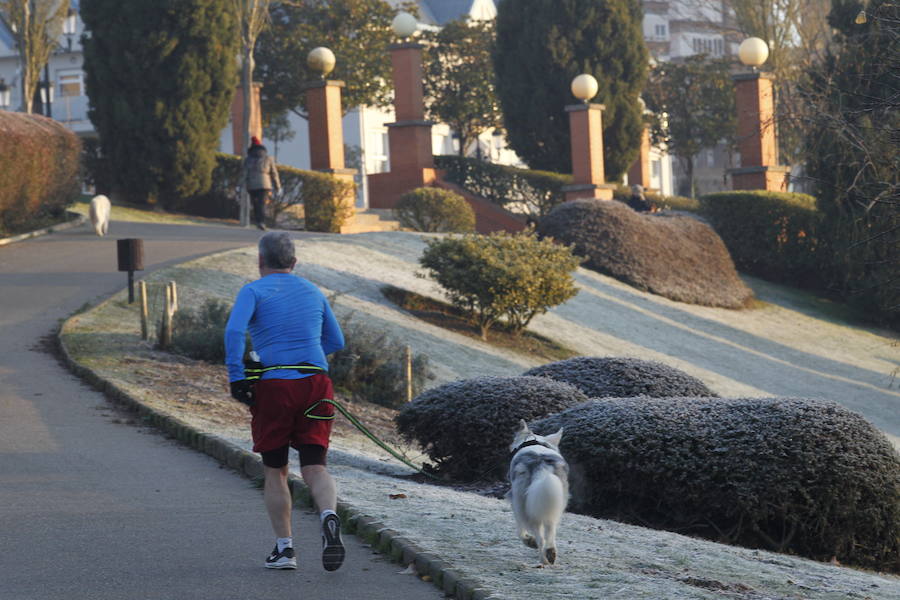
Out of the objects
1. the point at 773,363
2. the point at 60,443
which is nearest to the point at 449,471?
the point at 60,443

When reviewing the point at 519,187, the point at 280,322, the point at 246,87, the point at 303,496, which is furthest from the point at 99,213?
the point at 280,322

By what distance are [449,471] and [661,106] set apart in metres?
42.3

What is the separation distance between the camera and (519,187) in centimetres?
3584

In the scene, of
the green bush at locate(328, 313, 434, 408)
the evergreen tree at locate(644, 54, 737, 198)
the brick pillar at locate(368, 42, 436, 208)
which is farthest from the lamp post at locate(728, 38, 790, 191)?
the green bush at locate(328, 313, 434, 408)

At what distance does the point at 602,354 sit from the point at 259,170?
9.56 meters

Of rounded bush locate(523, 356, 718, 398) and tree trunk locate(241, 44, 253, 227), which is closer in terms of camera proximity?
rounded bush locate(523, 356, 718, 398)

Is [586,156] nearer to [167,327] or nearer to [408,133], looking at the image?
[408,133]

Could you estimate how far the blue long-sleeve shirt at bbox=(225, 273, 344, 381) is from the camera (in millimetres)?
6363

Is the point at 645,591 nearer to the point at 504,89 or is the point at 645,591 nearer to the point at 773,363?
the point at 773,363

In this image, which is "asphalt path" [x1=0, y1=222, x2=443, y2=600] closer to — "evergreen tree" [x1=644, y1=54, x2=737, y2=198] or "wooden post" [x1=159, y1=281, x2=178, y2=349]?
"wooden post" [x1=159, y1=281, x2=178, y2=349]

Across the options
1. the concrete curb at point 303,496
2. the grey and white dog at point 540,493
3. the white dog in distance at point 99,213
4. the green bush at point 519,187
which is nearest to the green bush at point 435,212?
the green bush at point 519,187

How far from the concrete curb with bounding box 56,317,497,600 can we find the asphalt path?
0.29 feet

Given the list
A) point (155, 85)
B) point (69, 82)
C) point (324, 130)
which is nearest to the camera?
point (155, 85)

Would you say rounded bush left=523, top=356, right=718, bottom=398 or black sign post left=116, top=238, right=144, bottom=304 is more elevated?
black sign post left=116, top=238, right=144, bottom=304
